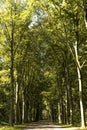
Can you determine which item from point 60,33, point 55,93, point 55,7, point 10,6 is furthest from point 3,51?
point 55,93

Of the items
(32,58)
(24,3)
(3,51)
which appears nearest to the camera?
(24,3)

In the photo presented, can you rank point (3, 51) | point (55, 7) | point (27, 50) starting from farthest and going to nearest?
point (27, 50) < point (3, 51) < point (55, 7)

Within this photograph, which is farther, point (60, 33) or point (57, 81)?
point (57, 81)

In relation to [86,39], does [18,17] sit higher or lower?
higher

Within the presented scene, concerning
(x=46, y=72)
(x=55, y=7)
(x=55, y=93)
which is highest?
(x=55, y=7)

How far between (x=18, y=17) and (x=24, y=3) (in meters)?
2.35

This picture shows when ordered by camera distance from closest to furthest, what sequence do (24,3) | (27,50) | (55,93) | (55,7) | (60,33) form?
(55,7) < (60,33) < (24,3) < (27,50) < (55,93)

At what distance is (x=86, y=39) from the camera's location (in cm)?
3512

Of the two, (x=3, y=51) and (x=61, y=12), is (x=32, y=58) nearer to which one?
(x=3, y=51)

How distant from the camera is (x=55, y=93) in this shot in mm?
57531

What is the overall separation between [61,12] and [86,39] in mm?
5953

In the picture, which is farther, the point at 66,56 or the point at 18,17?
the point at 66,56

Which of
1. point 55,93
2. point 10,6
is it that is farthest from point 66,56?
point 55,93

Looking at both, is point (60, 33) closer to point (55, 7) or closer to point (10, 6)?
point (55, 7)
